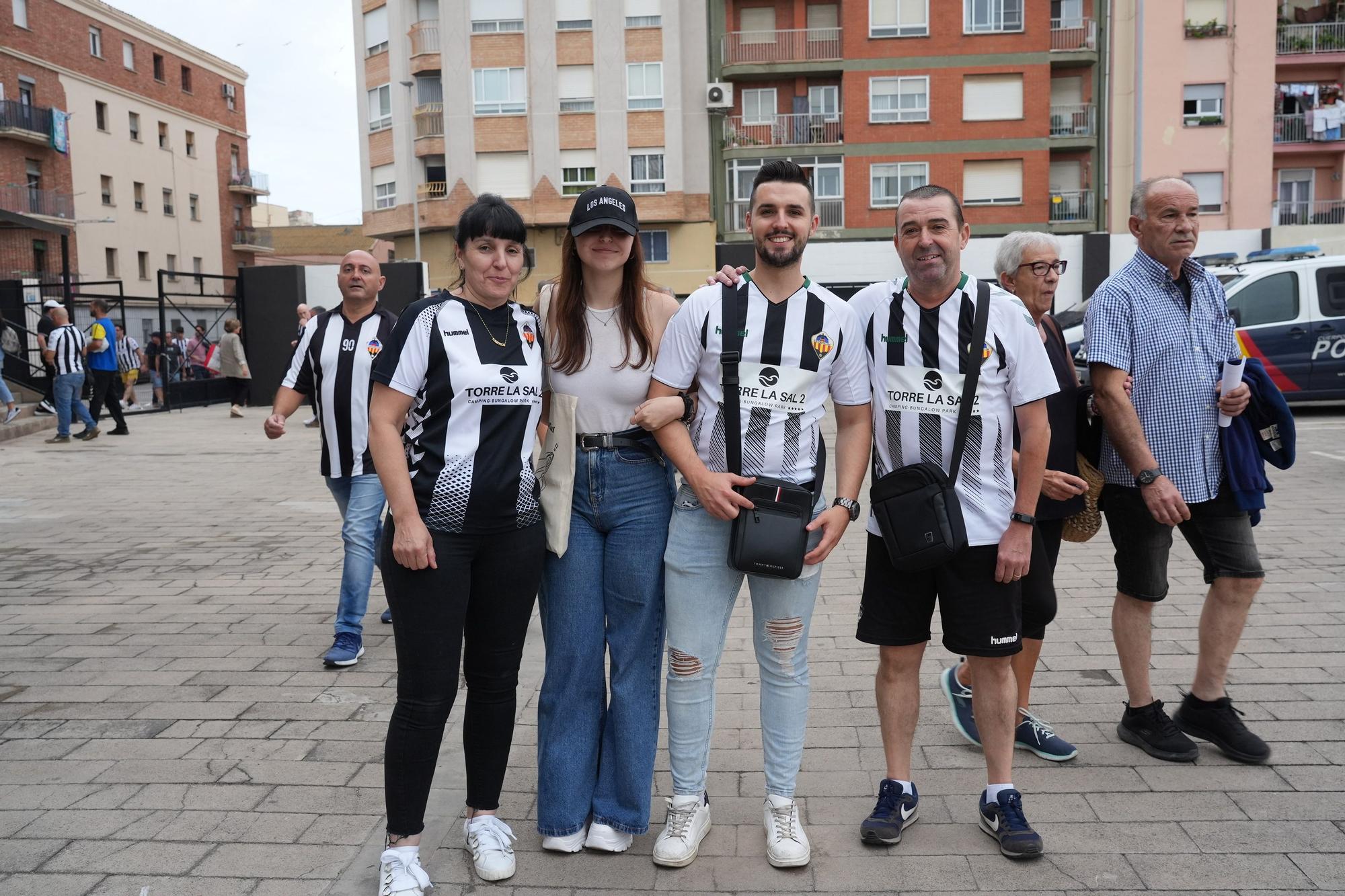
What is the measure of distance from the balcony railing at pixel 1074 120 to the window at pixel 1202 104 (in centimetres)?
284

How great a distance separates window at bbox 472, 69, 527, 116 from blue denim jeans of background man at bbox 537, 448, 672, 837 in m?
38.5

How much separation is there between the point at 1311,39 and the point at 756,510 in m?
44.2

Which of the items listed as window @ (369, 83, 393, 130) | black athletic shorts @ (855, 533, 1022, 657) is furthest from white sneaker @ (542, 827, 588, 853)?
window @ (369, 83, 393, 130)

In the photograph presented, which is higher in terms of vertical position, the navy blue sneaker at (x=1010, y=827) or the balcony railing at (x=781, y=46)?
the balcony railing at (x=781, y=46)

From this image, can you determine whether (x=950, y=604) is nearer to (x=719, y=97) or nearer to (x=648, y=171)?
(x=719, y=97)

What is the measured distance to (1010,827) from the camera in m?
3.39

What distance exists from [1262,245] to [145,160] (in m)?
47.4

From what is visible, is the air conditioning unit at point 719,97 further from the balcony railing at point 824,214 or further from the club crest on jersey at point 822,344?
the club crest on jersey at point 822,344

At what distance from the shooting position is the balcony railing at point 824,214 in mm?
38469

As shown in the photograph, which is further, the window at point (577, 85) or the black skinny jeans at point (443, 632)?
the window at point (577, 85)

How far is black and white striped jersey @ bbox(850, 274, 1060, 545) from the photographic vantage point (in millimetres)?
3438

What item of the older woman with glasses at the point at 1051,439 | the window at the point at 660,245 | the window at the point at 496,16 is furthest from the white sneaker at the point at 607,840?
the window at the point at 496,16

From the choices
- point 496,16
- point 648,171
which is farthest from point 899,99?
point 496,16

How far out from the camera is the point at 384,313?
5.88 m
